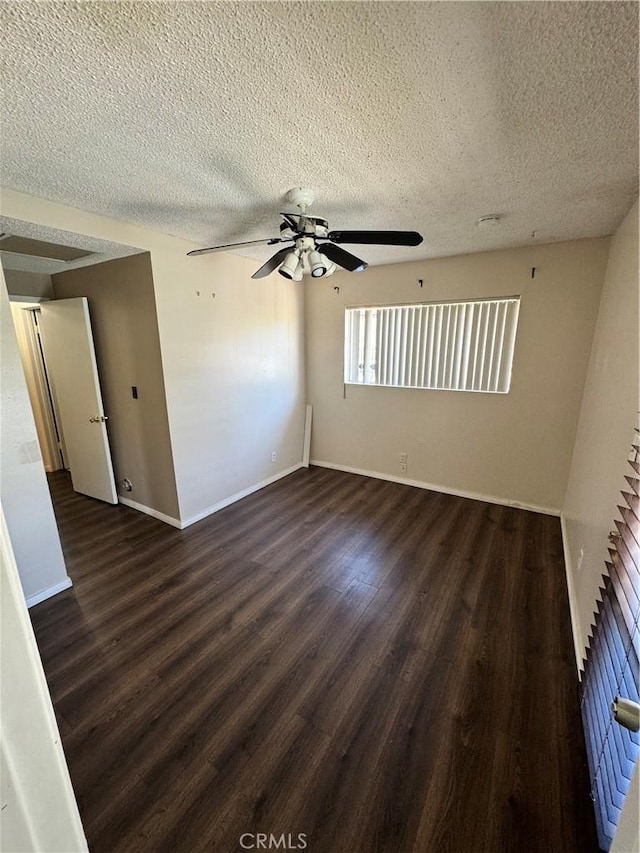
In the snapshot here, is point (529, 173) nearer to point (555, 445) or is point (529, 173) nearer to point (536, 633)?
point (555, 445)

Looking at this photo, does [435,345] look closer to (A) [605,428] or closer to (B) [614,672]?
(A) [605,428]

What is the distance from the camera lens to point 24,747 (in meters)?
0.41

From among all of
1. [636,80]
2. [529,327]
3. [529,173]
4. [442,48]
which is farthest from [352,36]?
[529,327]

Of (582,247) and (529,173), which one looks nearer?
(529,173)

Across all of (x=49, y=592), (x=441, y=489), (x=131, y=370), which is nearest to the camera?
(x=49, y=592)

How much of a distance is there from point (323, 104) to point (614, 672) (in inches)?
92.1

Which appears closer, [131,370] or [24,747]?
[24,747]

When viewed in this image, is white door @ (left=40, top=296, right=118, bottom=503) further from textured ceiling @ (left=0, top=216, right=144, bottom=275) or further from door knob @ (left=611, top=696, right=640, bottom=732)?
door knob @ (left=611, top=696, right=640, bottom=732)

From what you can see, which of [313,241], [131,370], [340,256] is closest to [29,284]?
[131,370]

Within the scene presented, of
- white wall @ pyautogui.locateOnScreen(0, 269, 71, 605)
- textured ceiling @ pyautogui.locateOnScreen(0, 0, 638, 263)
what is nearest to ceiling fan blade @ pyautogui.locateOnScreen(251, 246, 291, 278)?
textured ceiling @ pyautogui.locateOnScreen(0, 0, 638, 263)

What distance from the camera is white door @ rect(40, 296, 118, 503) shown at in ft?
10.5

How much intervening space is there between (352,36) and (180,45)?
522 mm

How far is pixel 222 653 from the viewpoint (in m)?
1.87

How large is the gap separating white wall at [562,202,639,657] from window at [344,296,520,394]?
0.74 m
